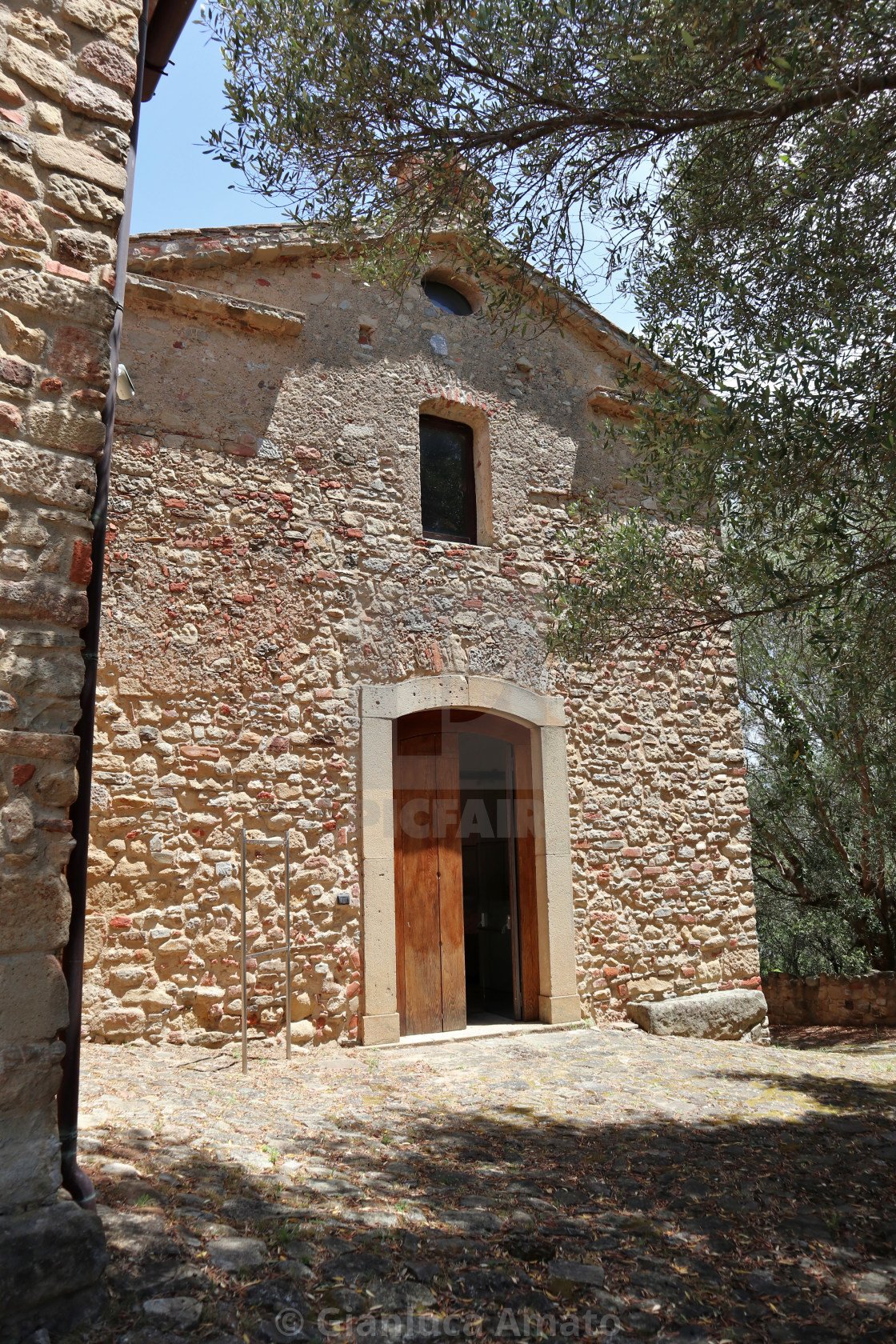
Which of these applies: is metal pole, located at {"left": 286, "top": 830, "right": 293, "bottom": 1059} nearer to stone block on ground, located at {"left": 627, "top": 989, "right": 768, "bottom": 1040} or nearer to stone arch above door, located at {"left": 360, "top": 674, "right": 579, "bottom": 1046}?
stone arch above door, located at {"left": 360, "top": 674, "right": 579, "bottom": 1046}

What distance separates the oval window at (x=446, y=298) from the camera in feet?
23.8

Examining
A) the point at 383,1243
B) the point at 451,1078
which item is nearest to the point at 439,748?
the point at 451,1078

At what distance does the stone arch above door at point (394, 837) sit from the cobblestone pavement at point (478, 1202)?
647 millimetres

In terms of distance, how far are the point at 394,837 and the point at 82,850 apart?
3.88 m

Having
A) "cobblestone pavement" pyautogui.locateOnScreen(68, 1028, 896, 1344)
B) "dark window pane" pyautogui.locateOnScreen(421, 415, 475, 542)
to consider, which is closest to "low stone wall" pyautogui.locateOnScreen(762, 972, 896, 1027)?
"cobblestone pavement" pyautogui.locateOnScreen(68, 1028, 896, 1344)

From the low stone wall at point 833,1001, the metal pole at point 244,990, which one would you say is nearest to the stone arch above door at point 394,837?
the metal pole at point 244,990

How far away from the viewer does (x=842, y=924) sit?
35.3 feet

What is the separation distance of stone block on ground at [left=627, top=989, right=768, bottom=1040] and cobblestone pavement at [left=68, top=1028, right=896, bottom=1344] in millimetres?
1465

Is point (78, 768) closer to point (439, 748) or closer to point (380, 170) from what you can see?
point (380, 170)

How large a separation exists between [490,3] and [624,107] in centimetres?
75

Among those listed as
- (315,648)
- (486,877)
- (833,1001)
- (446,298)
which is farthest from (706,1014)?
(446,298)

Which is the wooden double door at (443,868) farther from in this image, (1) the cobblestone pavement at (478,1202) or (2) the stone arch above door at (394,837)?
(1) the cobblestone pavement at (478,1202)

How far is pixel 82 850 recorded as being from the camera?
2520 mm

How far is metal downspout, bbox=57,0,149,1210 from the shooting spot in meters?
2.35
